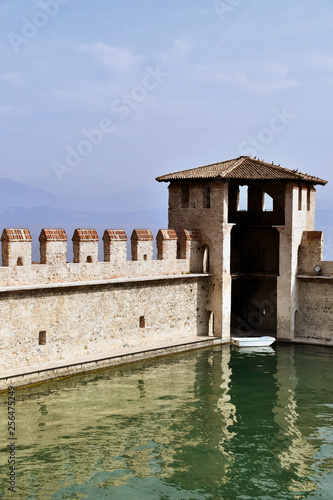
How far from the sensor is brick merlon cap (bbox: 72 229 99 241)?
19.2 meters

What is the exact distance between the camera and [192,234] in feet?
76.3

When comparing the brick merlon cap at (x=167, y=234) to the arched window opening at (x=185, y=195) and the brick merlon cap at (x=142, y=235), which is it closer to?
the brick merlon cap at (x=142, y=235)

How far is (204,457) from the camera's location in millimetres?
13141

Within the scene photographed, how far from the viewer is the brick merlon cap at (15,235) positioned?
56.9 feet

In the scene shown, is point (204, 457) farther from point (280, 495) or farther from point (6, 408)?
point (6, 408)

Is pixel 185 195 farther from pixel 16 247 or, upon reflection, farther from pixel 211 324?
pixel 16 247

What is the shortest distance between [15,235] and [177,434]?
21.6 feet

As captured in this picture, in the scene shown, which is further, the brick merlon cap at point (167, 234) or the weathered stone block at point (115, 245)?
the brick merlon cap at point (167, 234)

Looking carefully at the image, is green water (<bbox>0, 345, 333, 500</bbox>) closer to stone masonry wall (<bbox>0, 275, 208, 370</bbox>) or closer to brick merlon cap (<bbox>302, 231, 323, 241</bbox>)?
stone masonry wall (<bbox>0, 275, 208, 370</bbox>)

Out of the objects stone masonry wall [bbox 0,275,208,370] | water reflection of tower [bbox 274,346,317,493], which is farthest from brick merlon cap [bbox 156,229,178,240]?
water reflection of tower [bbox 274,346,317,493]

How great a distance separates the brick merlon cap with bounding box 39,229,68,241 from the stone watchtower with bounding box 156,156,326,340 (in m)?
5.81

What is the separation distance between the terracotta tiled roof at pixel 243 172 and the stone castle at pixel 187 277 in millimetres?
45

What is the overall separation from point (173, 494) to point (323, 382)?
27.5 feet

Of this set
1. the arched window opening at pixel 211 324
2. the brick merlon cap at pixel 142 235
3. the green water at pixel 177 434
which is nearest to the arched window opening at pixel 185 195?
the brick merlon cap at pixel 142 235
